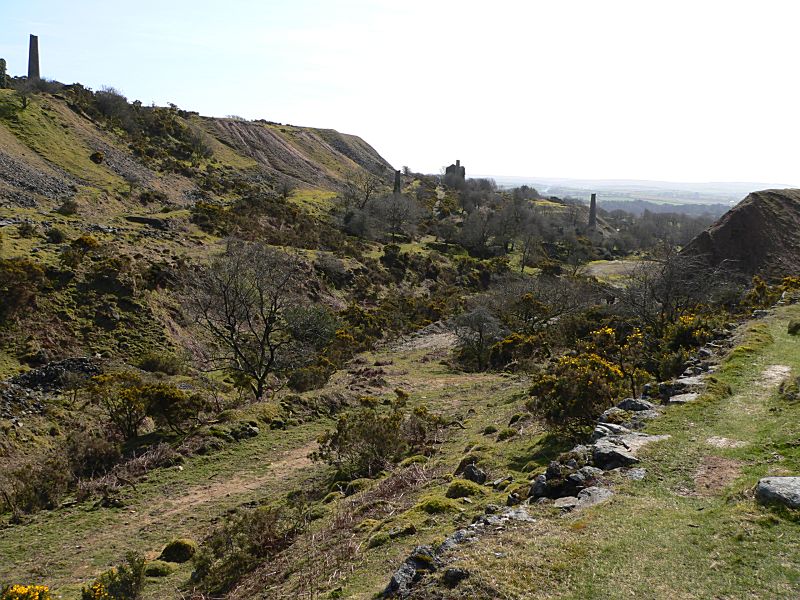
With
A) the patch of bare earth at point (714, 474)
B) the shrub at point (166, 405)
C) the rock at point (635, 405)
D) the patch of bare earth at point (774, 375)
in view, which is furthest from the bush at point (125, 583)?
the patch of bare earth at point (774, 375)

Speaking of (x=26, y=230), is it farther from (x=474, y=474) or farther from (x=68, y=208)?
(x=474, y=474)

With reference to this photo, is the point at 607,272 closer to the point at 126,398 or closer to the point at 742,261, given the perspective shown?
the point at 742,261

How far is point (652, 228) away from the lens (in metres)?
99.3

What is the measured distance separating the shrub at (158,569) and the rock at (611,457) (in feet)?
24.2

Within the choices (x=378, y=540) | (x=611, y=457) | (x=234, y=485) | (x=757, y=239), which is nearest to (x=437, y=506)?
(x=378, y=540)

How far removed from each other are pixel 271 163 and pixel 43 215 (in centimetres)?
4995

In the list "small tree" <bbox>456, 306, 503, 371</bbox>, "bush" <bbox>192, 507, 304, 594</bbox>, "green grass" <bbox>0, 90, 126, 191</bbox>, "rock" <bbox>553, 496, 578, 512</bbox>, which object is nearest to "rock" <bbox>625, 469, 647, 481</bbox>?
"rock" <bbox>553, 496, 578, 512</bbox>

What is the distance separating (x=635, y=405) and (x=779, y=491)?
4488 millimetres

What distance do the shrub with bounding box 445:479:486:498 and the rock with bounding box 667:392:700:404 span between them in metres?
4.95

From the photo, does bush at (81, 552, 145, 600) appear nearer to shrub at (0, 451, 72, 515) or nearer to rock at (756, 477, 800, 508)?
shrub at (0, 451, 72, 515)

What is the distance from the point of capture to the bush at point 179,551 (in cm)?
957

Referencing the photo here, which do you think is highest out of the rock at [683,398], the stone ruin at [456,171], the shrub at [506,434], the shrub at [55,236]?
the stone ruin at [456,171]

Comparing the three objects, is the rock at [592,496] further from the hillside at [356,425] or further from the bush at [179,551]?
the bush at [179,551]

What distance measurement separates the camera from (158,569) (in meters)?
9.09
